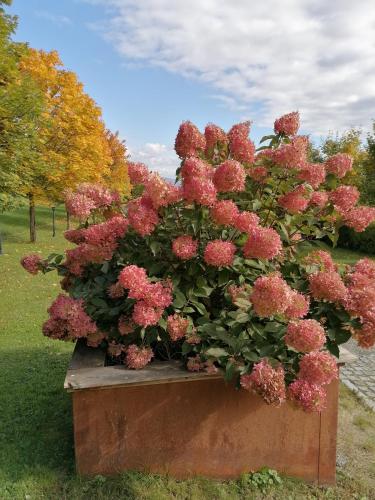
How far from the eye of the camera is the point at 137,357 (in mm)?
2465

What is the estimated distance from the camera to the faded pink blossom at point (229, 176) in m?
2.29

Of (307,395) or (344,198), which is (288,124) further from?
(307,395)

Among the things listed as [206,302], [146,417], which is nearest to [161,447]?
[146,417]

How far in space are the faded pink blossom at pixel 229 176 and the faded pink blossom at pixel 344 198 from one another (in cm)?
70

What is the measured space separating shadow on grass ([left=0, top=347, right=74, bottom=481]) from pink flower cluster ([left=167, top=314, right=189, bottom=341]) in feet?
3.84

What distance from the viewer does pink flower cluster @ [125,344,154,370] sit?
2465 mm

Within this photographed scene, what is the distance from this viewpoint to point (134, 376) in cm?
242

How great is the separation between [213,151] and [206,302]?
98cm

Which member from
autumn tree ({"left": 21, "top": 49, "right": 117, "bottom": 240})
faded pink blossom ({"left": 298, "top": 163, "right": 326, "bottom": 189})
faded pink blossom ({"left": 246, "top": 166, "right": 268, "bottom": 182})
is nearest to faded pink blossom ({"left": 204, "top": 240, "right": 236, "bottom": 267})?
faded pink blossom ({"left": 246, "top": 166, "right": 268, "bottom": 182})

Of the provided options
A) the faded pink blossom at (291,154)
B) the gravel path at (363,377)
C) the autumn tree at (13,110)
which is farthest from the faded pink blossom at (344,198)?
the autumn tree at (13,110)

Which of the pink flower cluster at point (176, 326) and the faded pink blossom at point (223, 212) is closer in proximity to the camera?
the faded pink blossom at point (223, 212)

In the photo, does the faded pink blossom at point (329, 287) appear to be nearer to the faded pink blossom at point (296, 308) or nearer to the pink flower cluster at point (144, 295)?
the faded pink blossom at point (296, 308)

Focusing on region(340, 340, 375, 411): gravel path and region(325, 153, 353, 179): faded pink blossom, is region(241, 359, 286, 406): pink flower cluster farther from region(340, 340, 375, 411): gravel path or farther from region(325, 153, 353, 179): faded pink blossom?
region(340, 340, 375, 411): gravel path

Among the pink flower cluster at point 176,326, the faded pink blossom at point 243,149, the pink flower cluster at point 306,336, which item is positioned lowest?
the pink flower cluster at point 176,326
